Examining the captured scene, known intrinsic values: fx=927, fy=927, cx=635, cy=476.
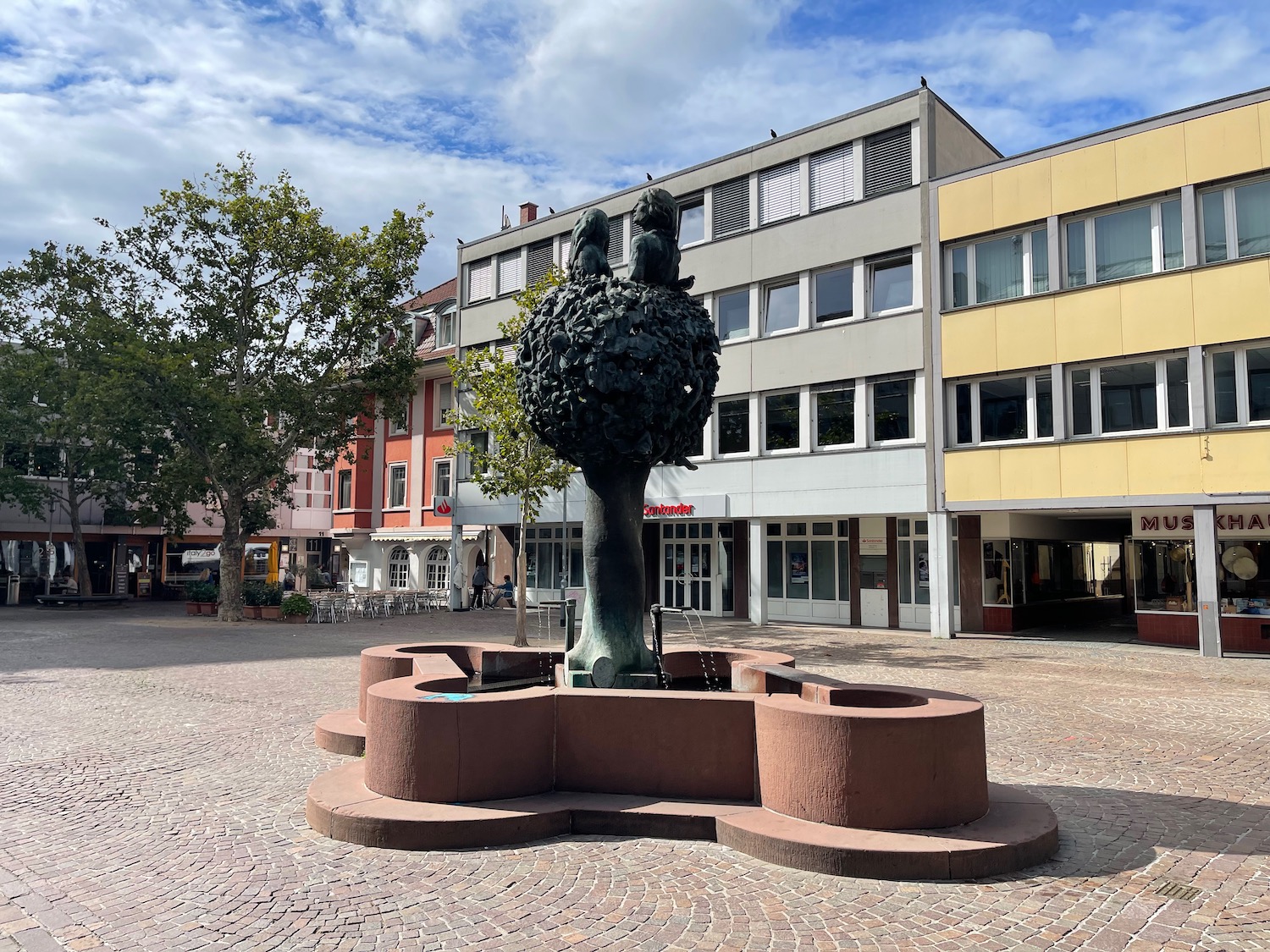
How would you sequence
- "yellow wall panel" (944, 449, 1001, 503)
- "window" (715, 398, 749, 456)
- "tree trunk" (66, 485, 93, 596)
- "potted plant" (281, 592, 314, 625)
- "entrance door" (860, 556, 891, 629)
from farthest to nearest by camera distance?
"tree trunk" (66, 485, 93, 596) < "potted plant" (281, 592, 314, 625) < "window" (715, 398, 749, 456) < "entrance door" (860, 556, 891, 629) < "yellow wall panel" (944, 449, 1001, 503)

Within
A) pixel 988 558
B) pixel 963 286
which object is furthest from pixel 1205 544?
pixel 963 286

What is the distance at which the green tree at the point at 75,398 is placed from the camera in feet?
88.2

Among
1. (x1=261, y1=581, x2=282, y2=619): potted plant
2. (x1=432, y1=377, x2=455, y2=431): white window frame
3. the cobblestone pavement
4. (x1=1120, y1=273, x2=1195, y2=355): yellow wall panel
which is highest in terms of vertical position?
(x1=432, y1=377, x2=455, y2=431): white window frame

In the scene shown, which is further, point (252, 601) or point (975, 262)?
point (252, 601)

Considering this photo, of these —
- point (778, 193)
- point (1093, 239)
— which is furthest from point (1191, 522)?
point (778, 193)

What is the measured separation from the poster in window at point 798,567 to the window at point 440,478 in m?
16.5

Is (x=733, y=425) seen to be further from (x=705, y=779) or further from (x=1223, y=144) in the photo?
(x=705, y=779)

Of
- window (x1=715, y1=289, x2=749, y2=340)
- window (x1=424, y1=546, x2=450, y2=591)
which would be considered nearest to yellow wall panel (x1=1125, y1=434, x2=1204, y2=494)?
window (x1=715, y1=289, x2=749, y2=340)

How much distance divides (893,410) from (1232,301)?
25.1 feet

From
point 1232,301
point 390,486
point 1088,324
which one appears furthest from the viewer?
point 390,486

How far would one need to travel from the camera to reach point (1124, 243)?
2012cm

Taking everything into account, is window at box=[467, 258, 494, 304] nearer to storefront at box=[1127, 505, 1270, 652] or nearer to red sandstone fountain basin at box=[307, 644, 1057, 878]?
storefront at box=[1127, 505, 1270, 652]

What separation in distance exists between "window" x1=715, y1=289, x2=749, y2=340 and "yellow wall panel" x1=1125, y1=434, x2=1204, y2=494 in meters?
10.9

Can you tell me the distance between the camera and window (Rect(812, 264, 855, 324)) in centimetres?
2466
